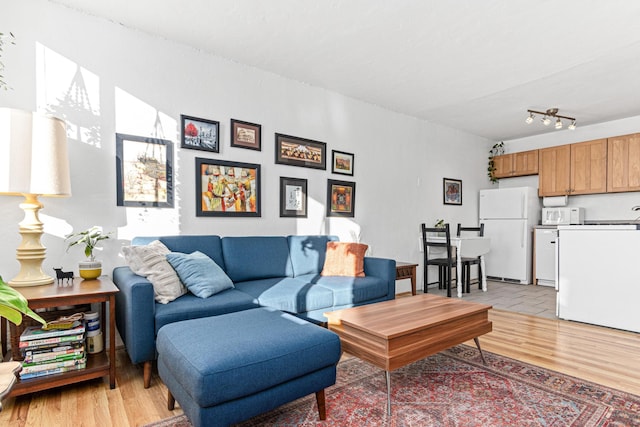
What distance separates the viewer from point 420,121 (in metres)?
5.05

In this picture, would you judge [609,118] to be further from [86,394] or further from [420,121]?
[86,394]

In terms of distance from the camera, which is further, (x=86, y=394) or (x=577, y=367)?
(x=577, y=367)

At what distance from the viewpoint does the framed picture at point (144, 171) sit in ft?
8.73

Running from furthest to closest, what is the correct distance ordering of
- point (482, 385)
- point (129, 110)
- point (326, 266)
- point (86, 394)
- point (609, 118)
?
1. point (609, 118)
2. point (326, 266)
3. point (129, 110)
4. point (482, 385)
5. point (86, 394)

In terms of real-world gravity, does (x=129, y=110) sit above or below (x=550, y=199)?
above

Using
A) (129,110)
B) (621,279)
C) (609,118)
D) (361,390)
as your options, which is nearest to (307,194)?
(129,110)

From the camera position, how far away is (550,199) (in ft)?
18.0

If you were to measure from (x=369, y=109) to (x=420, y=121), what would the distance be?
1.06 m

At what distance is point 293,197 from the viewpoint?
365 centimetres

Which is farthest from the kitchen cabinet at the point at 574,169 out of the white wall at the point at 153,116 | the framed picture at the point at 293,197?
the framed picture at the point at 293,197

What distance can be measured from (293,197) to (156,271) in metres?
1.72

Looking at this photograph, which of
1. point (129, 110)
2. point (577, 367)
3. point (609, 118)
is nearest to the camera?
point (577, 367)

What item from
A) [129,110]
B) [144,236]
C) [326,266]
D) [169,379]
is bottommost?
[169,379]

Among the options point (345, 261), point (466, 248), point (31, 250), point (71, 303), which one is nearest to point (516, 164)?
point (466, 248)
